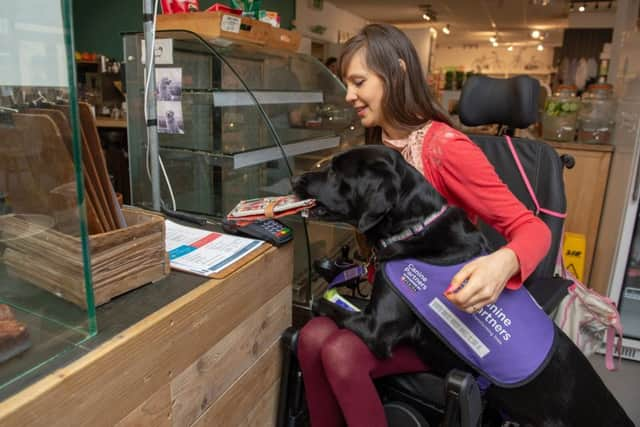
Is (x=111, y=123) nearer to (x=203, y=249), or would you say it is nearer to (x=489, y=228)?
(x=203, y=249)

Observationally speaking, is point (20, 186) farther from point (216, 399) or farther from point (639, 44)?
point (639, 44)

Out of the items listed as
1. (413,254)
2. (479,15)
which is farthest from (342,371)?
(479,15)

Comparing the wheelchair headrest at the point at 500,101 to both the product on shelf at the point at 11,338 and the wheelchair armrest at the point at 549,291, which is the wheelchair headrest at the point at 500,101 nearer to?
the wheelchair armrest at the point at 549,291

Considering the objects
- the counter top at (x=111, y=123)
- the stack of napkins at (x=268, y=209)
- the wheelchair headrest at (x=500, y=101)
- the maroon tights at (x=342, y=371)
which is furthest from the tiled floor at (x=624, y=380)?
the counter top at (x=111, y=123)

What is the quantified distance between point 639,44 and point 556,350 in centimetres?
197

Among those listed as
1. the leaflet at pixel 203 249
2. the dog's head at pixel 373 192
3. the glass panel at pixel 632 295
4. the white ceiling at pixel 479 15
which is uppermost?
the white ceiling at pixel 479 15

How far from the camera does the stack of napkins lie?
1142mm

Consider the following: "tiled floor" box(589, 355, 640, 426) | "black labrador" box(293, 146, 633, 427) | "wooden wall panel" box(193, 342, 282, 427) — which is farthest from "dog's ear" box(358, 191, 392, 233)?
"tiled floor" box(589, 355, 640, 426)

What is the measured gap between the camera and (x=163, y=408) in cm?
85

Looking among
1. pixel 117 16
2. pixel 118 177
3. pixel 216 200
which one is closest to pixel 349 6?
pixel 117 16

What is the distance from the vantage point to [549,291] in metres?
1.30

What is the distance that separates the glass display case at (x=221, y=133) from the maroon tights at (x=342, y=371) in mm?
351

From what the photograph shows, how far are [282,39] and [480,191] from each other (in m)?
1.18

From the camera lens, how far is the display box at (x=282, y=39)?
1.88 metres
